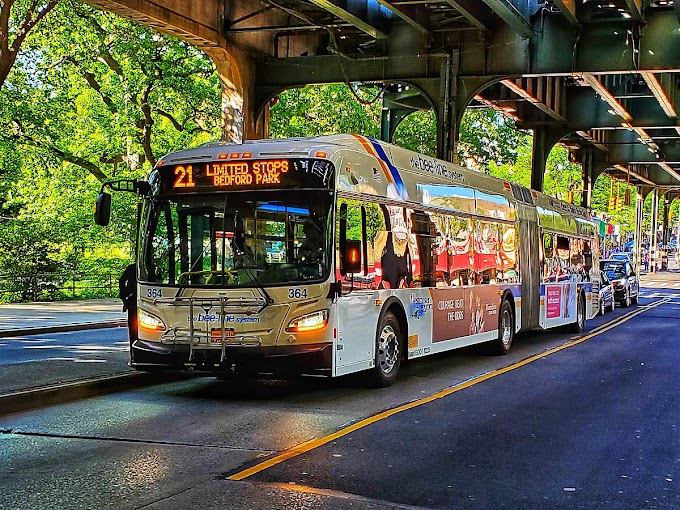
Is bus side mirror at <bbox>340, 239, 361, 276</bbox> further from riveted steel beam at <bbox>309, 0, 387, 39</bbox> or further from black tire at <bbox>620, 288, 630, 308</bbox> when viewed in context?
black tire at <bbox>620, 288, 630, 308</bbox>

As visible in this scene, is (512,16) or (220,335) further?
(512,16)

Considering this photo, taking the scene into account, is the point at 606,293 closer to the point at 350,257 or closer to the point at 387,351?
the point at 387,351

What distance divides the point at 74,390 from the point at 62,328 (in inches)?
419

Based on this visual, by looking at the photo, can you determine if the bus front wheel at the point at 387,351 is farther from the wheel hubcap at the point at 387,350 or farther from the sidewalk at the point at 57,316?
the sidewalk at the point at 57,316

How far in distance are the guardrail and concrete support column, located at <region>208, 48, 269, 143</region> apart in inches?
445

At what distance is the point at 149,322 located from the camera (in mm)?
12047

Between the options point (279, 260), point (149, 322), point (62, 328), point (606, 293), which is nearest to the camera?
point (279, 260)

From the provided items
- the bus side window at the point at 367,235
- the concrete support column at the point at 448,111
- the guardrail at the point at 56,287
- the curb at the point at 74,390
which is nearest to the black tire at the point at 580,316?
the concrete support column at the point at 448,111

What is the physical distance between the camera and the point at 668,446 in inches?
371

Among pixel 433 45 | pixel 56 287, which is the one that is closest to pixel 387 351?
pixel 433 45

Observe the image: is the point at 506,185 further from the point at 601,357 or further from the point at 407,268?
the point at 407,268

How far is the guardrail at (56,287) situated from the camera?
31.4 m

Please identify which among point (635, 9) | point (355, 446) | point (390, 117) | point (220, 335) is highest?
point (635, 9)

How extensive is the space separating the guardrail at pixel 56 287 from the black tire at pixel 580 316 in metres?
17.3
